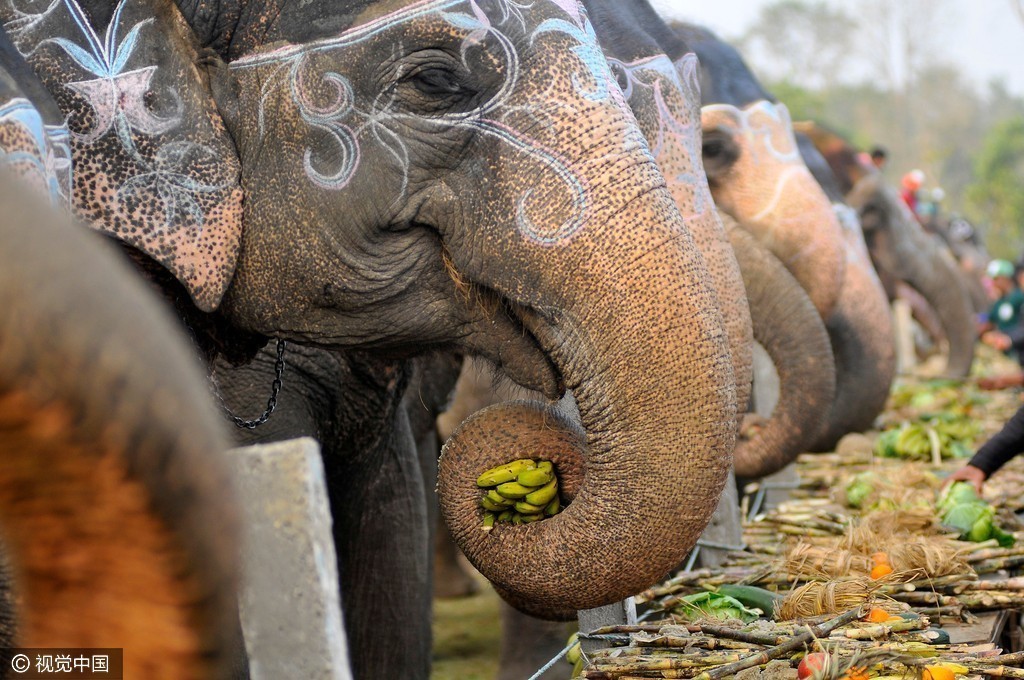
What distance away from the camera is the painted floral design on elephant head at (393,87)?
237 cm

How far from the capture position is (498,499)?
238 centimetres

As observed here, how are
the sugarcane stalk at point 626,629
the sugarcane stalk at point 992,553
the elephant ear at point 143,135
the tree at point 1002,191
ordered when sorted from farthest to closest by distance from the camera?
the tree at point 1002,191, the sugarcane stalk at point 992,553, the sugarcane stalk at point 626,629, the elephant ear at point 143,135

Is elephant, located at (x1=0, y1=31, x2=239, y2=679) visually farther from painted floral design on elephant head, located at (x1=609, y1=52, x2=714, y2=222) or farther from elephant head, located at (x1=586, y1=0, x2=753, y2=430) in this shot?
painted floral design on elephant head, located at (x1=609, y1=52, x2=714, y2=222)

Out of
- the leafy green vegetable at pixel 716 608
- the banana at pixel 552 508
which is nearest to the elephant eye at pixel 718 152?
the leafy green vegetable at pixel 716 608

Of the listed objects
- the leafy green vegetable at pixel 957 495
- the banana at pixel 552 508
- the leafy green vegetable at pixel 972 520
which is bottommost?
the leafy green vegetable at pixel 972 520

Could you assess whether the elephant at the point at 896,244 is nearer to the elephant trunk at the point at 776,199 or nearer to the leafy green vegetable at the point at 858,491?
the elephant trunk at the point at 776,199

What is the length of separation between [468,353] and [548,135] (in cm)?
45

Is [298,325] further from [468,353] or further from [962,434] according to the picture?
[962,434]

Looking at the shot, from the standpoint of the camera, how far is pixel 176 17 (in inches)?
96.7

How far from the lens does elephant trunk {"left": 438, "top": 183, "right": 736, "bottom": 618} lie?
2.18m

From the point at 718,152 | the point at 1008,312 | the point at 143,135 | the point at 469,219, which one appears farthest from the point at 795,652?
the point at 1008,312

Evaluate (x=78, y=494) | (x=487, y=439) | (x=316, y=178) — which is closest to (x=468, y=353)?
(x=487, y=439)

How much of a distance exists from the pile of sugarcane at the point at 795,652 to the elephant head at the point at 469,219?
0.42m

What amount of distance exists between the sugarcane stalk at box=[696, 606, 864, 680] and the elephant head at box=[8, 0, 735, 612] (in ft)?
1.28
